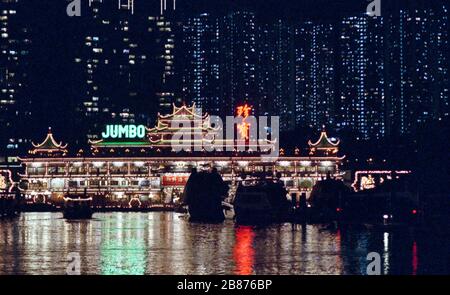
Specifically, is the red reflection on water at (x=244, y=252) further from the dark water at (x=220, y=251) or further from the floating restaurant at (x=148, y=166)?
the floating restaurant at (x=148, y=166)

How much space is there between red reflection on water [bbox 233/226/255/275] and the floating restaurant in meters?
100.0

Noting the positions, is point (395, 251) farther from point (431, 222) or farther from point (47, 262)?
point (431, 222)

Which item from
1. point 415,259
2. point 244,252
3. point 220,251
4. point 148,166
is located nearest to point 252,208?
point 220,251

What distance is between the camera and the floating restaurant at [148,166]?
7761 inches

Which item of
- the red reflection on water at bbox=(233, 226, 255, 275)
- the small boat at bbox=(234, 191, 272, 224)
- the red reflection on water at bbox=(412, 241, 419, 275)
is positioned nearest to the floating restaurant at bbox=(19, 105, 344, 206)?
the small boat at bbox=(234, 191, 272, 224)

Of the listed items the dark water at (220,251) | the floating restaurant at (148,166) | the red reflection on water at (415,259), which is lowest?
the dark water at (220,251)

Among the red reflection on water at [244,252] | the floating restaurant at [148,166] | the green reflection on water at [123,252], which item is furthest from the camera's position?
the floating restaurant at [148,166]

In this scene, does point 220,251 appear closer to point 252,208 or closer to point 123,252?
point 123,252

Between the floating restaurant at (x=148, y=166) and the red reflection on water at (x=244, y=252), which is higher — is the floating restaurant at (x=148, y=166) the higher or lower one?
the higher one

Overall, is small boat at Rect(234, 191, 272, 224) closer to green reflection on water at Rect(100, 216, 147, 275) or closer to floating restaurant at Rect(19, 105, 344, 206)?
green reflection on water at Rect(100, 216, 147, 275)

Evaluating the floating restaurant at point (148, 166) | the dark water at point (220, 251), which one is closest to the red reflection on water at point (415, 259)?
the dark water at point (220, 251)

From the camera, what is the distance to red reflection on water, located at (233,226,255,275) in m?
60.6

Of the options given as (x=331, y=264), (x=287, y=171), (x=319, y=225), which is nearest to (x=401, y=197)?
(x=319, y=225)

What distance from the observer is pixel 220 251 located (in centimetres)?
7262
